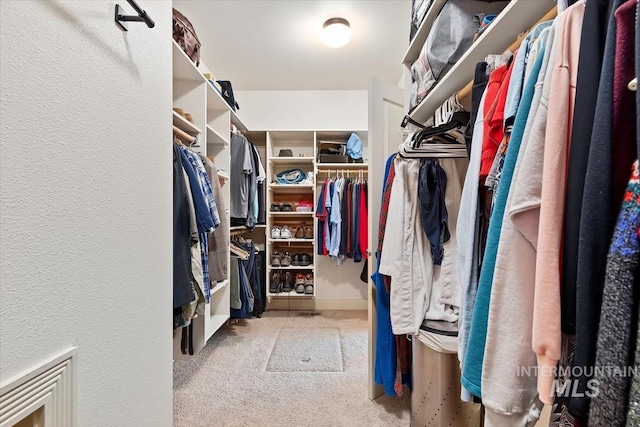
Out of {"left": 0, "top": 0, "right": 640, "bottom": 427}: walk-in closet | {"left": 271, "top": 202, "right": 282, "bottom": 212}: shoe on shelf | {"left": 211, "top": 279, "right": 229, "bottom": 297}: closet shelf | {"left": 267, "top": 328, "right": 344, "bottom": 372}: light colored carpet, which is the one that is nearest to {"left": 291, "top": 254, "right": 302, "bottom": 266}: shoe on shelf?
{"left": 271, "top": 202, "right": 282, "bottom": 212}: shoe on shelf

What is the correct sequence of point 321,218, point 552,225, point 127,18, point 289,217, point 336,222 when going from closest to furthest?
point 552,225
point 127,18
point 336,222
point 321,218
point 289,217

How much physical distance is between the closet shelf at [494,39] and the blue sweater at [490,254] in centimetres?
33

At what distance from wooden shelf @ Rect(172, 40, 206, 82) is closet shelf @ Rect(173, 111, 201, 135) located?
1.03 feet

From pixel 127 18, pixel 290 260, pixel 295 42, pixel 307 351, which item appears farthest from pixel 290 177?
pixel 127 18

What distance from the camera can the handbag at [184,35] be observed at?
153 cm

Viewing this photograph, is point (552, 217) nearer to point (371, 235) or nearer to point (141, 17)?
point (141, 17)

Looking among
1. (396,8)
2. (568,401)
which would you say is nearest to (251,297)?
(568,401)

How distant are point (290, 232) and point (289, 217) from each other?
24 cm

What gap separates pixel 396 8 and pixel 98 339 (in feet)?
7.89

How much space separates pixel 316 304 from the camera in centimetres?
322

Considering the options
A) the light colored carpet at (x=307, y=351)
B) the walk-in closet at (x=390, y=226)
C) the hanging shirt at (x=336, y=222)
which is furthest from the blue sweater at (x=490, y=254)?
the hanging shirt at (x=336, y=222)

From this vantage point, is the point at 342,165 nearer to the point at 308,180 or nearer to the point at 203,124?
the point at 308,180

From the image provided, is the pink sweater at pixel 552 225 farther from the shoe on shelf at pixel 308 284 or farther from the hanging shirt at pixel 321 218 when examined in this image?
the shoe on shelf at pixel 308 284

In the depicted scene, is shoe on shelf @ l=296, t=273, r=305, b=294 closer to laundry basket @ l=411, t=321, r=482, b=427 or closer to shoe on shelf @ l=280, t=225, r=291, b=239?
shoe on shelf @ l=280, t=225, r=291, b=239
